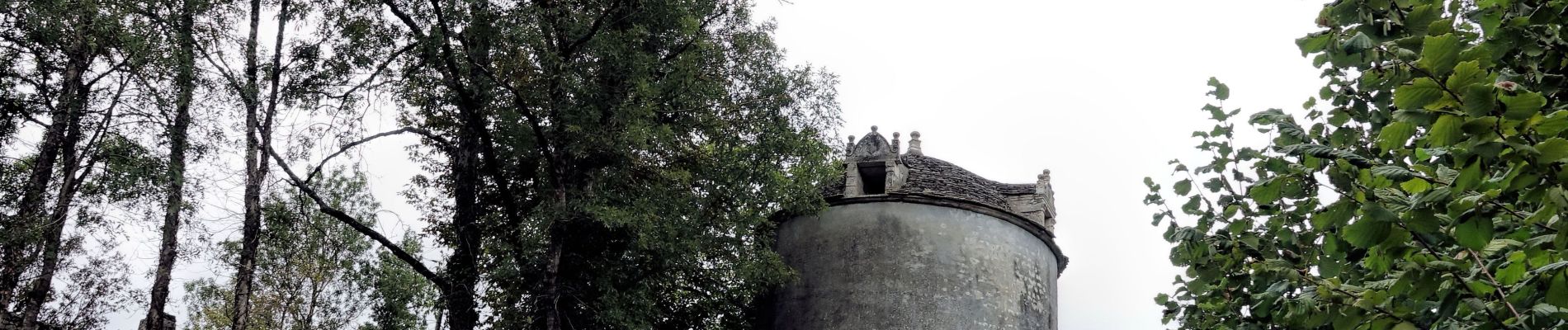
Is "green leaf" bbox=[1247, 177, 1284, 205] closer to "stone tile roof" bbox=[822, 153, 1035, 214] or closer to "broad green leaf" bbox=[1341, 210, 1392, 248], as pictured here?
"broad green leaf" bbox=[1341, 210, 1392, 248]

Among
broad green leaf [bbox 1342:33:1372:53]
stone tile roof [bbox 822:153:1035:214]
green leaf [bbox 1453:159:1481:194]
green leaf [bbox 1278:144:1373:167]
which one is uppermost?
stone tile roof [bbox 822:153:1035:214]

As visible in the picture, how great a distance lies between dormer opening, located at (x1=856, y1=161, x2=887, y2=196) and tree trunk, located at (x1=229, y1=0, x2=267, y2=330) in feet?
33.9

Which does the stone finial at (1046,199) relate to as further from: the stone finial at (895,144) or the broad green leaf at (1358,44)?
the broad green leaf at (1358,44)

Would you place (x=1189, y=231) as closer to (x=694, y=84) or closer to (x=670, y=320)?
(x=694, y=84)

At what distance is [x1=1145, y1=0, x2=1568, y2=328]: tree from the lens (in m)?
6.34

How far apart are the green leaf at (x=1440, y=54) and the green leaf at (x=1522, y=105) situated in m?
0.39

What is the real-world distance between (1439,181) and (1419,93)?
1.80ft

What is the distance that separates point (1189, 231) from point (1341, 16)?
107 inches

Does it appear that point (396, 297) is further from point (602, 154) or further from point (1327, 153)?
point (1327, 153)

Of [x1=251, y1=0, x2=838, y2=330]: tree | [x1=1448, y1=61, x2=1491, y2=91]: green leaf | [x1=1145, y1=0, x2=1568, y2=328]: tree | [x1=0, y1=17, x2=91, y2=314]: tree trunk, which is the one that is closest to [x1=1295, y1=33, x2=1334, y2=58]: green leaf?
[x1=1145, y1=0, x2=1568, y2=328]: tree

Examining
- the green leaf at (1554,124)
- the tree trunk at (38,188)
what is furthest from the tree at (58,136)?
A: the green leaf at (1554,124)

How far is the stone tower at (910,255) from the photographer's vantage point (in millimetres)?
21516

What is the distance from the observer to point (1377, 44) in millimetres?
7789

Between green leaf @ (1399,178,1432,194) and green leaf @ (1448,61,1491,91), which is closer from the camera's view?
green leaf @ (1448,61,1491,91)
